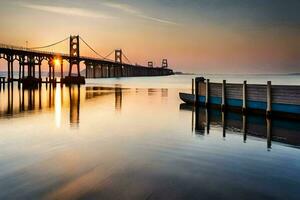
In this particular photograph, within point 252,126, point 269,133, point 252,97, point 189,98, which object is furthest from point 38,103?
point 269,133

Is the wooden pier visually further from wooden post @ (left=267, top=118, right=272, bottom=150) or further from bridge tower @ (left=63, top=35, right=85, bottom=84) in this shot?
bridge tower @ (left=63, top=35, right=85, bottom=84)

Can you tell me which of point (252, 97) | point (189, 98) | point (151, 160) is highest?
point (252, 97)

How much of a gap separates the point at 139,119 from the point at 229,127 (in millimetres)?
7232

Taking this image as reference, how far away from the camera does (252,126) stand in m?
20.2

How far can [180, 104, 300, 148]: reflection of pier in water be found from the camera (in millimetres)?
17078

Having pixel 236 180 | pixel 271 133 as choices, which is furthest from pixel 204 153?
pixel 271 133

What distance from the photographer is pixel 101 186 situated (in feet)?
28.9

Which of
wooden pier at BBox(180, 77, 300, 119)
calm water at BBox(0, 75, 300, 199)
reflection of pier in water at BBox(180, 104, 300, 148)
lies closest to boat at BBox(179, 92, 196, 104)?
wooden pier at BBox(180, 77, 300, 119)

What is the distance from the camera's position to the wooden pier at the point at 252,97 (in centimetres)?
2150

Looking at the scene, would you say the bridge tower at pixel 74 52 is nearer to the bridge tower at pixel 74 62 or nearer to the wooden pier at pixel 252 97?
the bridge tower at pixel 74 62

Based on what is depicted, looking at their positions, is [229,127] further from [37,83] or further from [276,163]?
[37,83]

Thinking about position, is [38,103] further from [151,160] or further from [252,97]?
[151,160]

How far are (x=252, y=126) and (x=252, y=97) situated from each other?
485 centimetres

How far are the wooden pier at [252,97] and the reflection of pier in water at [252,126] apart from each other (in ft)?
2.66
